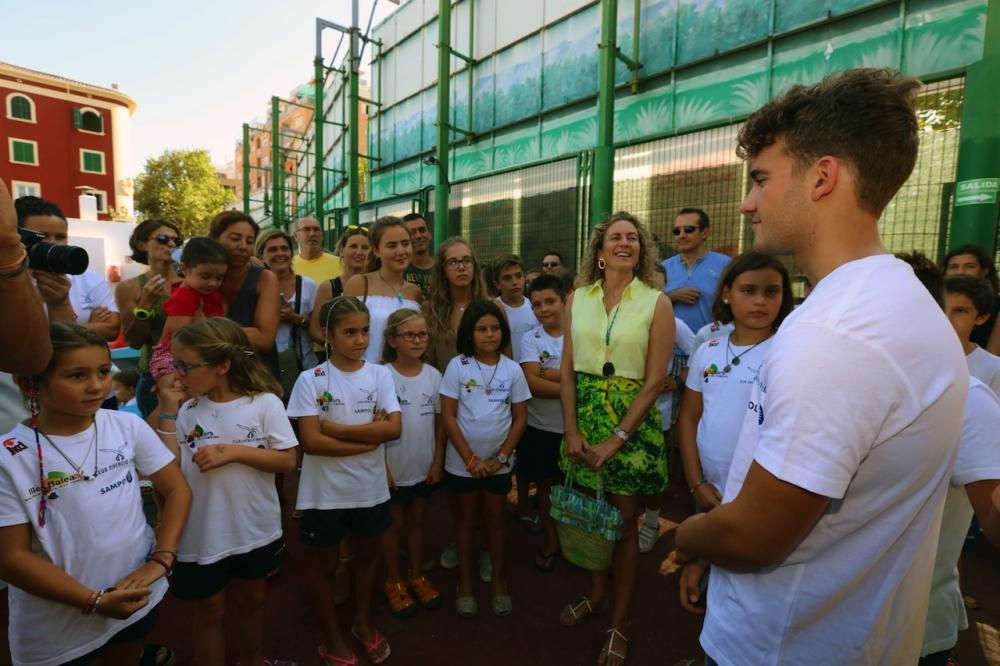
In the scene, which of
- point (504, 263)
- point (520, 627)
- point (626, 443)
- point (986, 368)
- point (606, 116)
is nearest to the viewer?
point (986, 368)

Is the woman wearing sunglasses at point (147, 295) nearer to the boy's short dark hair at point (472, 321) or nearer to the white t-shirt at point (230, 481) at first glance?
the white t-shirt at point (230, 481)

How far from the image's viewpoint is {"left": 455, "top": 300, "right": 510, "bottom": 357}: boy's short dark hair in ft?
10.5

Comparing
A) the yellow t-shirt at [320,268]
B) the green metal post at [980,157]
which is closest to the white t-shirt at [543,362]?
the yellow t-shirt at [320,268]

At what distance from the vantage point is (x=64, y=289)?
8.75ft

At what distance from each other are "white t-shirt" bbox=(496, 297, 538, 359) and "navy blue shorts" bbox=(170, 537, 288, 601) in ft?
7.02

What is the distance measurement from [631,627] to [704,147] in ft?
19.5

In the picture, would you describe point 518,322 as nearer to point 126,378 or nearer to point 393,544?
point 393,544

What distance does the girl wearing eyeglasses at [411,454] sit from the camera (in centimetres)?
294

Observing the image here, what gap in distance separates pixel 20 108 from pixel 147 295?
1505 inches

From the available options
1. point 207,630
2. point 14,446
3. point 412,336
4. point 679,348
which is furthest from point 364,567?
point 679,348

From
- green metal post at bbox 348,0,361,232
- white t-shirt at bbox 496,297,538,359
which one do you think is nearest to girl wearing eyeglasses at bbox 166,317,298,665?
white t-shirt at bbox 496,297,538,359

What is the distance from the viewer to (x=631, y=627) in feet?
9.07

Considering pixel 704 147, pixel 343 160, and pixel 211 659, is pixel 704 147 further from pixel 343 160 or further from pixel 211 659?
pixel 343 160

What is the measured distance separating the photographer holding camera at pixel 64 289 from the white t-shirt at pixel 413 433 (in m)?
1.62
